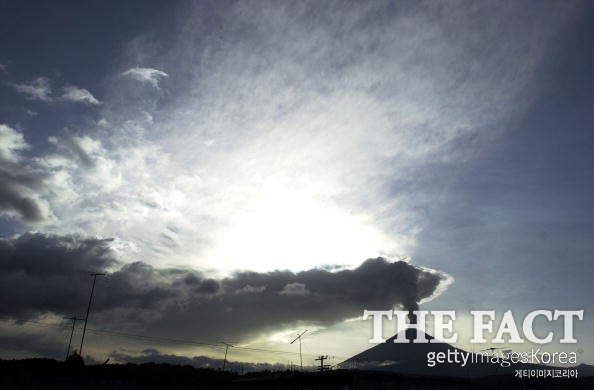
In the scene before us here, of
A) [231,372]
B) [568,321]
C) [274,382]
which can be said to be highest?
[568,321]

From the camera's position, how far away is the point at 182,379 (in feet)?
307

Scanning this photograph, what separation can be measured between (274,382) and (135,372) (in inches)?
2672

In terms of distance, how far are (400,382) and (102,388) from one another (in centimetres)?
4836

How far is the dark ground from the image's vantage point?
113 feet

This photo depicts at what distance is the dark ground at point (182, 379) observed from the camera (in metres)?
34.6

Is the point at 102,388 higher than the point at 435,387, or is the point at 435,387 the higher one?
the point at 435,387

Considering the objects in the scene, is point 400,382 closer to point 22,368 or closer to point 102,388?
point 102,388

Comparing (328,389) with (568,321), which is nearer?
(328,389)

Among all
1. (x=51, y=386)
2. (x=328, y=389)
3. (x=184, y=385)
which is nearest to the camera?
(x=328, y=389)

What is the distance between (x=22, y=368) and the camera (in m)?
70.2

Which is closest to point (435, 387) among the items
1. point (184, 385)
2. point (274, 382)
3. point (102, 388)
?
point (274, 382)

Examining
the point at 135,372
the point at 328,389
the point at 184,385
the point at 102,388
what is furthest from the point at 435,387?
the point at 135,372

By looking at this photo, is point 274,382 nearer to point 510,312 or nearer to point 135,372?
point 510,312

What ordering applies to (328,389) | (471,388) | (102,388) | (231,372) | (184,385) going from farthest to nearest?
(231,372) → (184,385) → (102,388) → (471,388) → (328,389)
